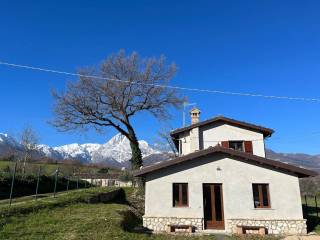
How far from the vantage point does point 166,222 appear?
62.7ft

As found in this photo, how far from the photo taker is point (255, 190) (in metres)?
19.6

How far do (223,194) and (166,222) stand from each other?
3.96 m

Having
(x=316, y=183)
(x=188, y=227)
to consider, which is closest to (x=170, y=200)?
(x=188, y=227)

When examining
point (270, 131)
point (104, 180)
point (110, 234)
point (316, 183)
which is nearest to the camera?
point (110, 234)

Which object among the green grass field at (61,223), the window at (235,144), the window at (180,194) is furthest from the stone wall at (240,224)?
the window at (235,144)

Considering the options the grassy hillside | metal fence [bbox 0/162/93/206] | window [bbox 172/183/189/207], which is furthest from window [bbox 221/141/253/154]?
the grassy hillside

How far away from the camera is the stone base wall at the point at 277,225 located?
18.2 metres

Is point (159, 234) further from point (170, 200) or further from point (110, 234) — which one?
point (110, 234)

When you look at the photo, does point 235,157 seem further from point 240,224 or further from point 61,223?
point 61,223

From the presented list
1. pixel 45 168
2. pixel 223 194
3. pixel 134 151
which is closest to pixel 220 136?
pixel 223 194

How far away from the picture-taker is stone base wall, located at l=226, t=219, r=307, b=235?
1823cm

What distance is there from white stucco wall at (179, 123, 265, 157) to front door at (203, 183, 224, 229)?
21.0 ft

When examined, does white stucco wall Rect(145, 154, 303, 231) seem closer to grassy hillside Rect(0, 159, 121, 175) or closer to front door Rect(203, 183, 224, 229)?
front door Rect(203, 183, 224, 229)

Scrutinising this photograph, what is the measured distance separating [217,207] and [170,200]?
3.05 meters
